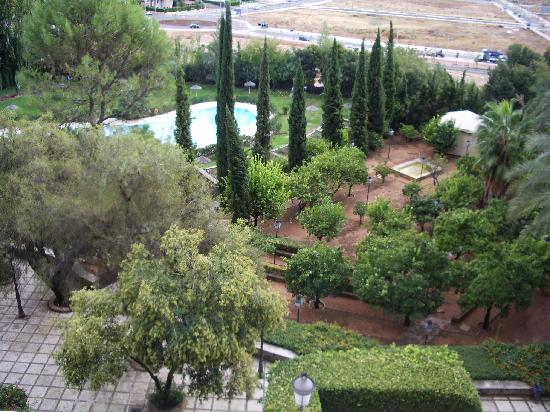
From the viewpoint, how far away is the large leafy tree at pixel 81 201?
60.6 feet

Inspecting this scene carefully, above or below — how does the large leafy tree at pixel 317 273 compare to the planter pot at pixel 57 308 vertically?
above

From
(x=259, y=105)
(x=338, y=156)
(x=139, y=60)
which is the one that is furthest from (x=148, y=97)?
(x=338, y=156)

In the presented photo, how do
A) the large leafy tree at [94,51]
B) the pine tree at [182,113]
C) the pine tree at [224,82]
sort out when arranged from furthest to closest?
1. the large leafy tree at [94,51]
2. the pine tree at [182,113]
3. the pine tree at [224,82]

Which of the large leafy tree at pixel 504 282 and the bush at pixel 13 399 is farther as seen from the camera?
the large leafy tree at pixel 504 282

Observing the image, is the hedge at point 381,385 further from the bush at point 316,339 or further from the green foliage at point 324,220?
the green foliage at point 324,220

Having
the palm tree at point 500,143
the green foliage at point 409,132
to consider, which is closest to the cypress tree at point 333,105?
the green foliage at point 409,132

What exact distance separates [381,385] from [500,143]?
52.0 ft

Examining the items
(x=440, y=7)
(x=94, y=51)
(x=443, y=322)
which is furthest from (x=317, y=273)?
(x=440, y=7)

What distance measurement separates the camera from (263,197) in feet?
88.8

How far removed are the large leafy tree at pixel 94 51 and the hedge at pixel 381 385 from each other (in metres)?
23.7

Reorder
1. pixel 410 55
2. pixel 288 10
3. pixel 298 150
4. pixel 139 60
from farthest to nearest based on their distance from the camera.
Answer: pixel 288 10
pixel 410 55
pixel 139 60
pixel 298 150

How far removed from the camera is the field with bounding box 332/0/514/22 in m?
98.9

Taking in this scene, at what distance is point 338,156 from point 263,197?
5.53 m

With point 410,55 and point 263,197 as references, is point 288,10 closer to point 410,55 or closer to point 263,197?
point 410,55
